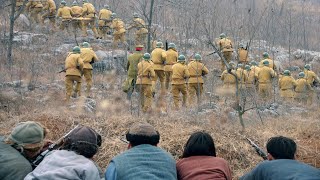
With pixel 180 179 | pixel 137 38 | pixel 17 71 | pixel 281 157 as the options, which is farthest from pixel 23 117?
pixel 137 38

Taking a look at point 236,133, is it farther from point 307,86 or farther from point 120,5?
point 120,5

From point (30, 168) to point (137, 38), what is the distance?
16355 millimetres

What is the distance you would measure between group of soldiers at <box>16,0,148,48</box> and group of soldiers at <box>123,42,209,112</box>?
20.0 feet

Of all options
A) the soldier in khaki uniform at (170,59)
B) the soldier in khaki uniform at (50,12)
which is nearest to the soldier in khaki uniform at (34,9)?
the soldier in khaki uniform at (50,12)

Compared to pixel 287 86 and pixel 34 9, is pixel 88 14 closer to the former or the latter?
pixel 34 9

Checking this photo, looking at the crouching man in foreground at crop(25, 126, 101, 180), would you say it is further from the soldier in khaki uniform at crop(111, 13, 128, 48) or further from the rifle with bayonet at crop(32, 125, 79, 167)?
the soldier in khaki uniform at crop(111, 13, 128, 48)

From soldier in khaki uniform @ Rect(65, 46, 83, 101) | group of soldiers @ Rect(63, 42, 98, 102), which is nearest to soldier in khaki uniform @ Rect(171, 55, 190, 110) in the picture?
group of soldiers @ Rect(63, 42, 98, 102)

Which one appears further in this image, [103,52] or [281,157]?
[103,52]

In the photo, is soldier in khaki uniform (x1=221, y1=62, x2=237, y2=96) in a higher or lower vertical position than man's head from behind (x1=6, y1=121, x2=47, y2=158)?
lower

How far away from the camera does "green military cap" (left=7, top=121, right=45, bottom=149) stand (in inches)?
148

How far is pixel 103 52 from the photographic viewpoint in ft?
64.7

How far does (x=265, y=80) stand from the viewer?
577 inches

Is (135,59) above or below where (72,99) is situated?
above

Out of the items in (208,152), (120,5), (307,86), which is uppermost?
(120,5)
